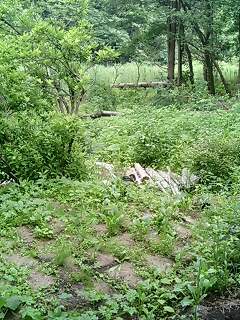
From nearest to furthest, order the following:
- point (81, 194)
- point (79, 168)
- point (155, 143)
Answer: point (81, 194), point (79, 168), point (155, 143)

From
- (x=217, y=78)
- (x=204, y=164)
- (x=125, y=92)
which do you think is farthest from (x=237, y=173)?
(x=217, y=78)

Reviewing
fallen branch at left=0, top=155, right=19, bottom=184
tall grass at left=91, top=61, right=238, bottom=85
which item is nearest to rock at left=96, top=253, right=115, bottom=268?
fallen branch at left=0, top=155, right=19, bottom=184

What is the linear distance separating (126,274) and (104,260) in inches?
10.5

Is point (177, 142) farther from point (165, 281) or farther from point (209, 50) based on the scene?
point (209, 50)

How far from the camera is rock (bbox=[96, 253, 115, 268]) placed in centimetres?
420

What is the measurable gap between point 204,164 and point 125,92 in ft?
29.4

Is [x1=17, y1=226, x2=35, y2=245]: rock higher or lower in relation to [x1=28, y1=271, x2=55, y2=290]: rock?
higher

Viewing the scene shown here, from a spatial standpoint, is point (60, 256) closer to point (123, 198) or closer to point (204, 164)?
point (123, 198)

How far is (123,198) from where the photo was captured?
Result: 553 centimetres

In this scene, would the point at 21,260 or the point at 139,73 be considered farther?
the point at 139,73

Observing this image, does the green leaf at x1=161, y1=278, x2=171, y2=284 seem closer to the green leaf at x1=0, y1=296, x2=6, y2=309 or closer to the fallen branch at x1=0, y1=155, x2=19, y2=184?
the green leaf at x1=0, y1=296, x2=6, y2=309

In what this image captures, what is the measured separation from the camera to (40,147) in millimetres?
5758

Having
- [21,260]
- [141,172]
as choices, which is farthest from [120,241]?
[141,172]

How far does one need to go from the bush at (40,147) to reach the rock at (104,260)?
156cm
